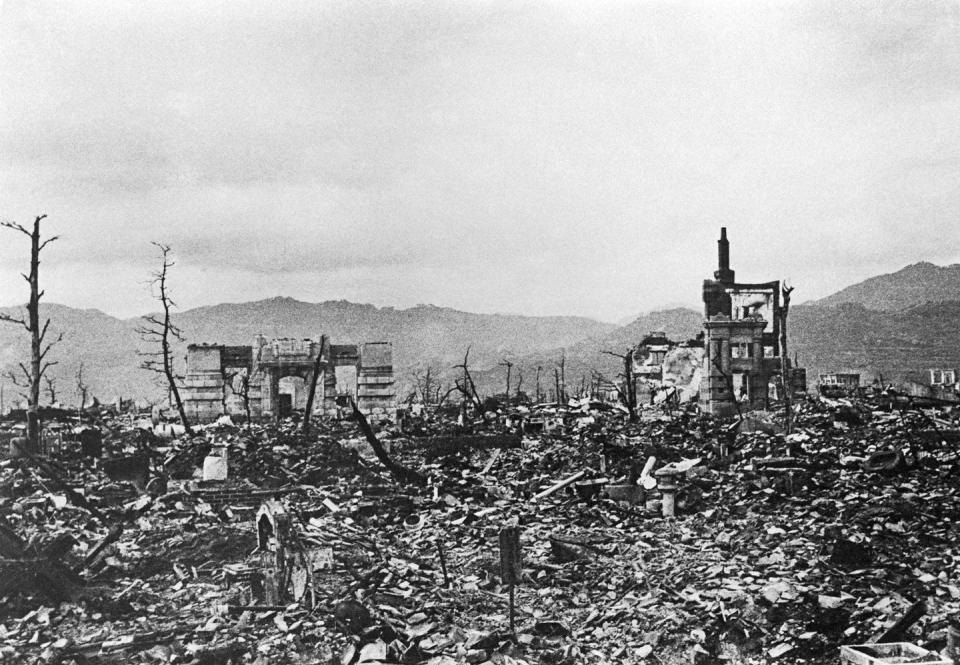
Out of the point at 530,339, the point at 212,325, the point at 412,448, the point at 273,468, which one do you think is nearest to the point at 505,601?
the point at 273,468

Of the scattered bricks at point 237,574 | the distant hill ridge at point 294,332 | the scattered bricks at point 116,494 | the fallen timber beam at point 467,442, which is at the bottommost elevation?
the scattered bricks at point 237,574

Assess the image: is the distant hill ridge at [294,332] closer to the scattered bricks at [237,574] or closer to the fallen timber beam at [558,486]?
the fallen timber beam at [558,486]

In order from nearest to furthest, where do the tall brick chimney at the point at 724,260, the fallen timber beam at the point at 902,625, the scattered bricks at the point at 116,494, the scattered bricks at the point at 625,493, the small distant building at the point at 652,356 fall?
the fallen timber beam at the point at 902,625 → the scattered bricks at the point at 116,494 → the scattered bricks at the point at 625,493 → the tall brick chimney at the point at 724,260 → the small distant building at the point at 652,356

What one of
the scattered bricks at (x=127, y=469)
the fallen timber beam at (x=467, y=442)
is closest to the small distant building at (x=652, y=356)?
the fallen timber beam at (x=467, y=442)

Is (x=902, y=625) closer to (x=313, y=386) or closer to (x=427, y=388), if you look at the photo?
(x=313, y=386)

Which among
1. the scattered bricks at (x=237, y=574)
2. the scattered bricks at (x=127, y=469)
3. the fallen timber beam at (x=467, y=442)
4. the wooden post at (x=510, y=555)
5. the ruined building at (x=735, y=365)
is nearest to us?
the wooden post at (x=510, y=555)

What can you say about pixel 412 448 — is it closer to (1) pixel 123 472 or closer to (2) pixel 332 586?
(1) pixel 123 472

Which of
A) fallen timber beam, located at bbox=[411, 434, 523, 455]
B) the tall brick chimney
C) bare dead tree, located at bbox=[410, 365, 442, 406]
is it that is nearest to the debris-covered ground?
fallen timber beam, located at bbox=[411, 434, 523, 455]
